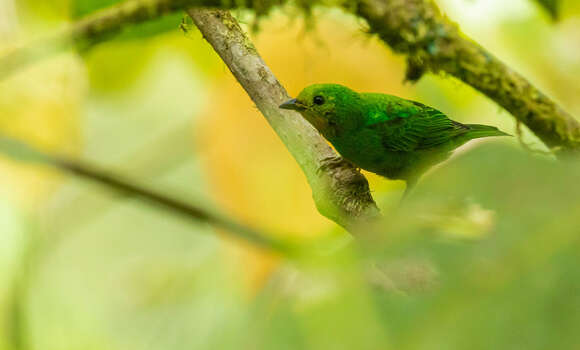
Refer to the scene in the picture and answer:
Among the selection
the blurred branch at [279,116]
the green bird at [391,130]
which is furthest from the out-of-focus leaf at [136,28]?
the green bird at [391,130]

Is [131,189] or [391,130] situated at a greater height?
[131,189]

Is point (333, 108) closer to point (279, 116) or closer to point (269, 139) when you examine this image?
point (269, 139)

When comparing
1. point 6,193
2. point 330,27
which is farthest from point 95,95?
point 330,27

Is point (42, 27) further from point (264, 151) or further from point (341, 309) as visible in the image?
point (341, 309)

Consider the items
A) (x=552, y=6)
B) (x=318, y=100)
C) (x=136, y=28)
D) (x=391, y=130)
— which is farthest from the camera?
(x=391, y=130)

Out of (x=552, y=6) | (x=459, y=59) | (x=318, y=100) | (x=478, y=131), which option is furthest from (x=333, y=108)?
(x=459, y=59)

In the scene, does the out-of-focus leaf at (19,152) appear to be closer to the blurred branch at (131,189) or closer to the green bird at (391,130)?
the blurred branch at (131,189)

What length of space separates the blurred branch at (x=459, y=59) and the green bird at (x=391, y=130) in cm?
124

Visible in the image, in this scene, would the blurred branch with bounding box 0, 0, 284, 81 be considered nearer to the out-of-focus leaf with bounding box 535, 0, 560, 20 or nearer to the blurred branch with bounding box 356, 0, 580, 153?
the blurred branch with bounding box 356, 0, 580, 153

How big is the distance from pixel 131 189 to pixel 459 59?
62 centimetres

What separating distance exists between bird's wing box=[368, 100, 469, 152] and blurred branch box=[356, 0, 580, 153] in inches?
50.4

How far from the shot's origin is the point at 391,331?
0.49 meters

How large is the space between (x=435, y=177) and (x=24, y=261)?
903 mm

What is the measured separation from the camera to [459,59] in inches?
42.2
